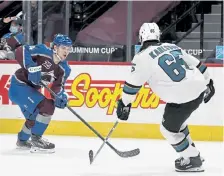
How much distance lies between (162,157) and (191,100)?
88 cm

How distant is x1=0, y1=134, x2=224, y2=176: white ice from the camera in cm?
411

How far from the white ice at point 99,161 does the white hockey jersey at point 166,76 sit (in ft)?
1.67

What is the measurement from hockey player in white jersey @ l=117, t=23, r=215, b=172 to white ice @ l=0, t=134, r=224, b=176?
0.79 feet

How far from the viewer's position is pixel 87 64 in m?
→ 6.02

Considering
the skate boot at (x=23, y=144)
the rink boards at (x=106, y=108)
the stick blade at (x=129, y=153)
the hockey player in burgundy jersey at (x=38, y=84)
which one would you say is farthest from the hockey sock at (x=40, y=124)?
the rink boards at (x=106, y=108)

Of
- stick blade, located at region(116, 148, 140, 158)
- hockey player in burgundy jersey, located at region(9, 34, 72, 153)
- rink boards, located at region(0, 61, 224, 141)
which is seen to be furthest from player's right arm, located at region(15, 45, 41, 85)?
rink boards, located at region(0, 61, 224, 141)

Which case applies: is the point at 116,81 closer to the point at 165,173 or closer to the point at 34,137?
the point at 34,137

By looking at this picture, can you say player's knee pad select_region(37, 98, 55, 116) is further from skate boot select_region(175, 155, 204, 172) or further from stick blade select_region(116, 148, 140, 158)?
skate boot select_region(175, 155, 204, 172)

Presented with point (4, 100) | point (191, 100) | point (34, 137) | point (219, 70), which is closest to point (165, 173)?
point (191, 100)

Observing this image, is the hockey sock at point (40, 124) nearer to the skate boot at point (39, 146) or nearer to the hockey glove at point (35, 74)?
the skate boot at point (39, 146)

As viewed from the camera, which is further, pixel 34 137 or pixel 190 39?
pixel 190 39

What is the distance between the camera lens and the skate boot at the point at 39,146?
489 cm

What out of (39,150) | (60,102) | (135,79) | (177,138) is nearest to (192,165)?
(177,138)

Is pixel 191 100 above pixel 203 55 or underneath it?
above
